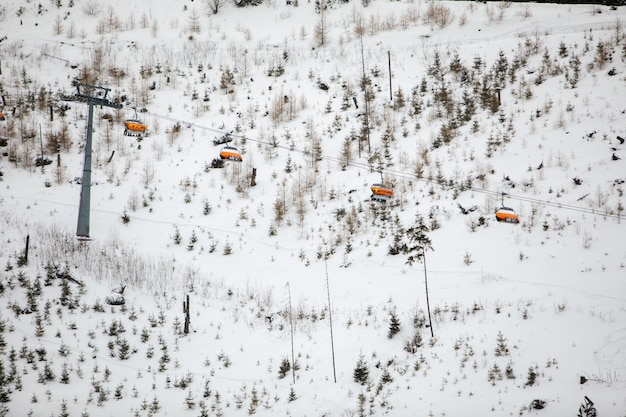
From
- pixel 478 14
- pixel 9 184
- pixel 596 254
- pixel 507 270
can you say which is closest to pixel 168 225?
pixel 9 184

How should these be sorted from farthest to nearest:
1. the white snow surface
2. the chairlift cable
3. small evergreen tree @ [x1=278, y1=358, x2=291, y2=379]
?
the chairlift cable < small evergreen tree @ [x1=278, y1=358, x2=291, y2=379] < the white snow surface

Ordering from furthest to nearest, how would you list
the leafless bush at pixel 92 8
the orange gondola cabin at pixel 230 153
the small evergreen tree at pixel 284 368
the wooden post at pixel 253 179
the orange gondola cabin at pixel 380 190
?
the leafless bush at pixel 92 8, the wooden post at pixel 253 179, the orange gondola cabin at pixel 230 153, the orange gondola cabin at pixel 380 190, the small evergreen tree at pixel 284 368

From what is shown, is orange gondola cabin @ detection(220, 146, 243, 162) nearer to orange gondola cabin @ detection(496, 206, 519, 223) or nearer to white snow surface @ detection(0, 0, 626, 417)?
white snow surface @ detection(0, 0, 626, 417)

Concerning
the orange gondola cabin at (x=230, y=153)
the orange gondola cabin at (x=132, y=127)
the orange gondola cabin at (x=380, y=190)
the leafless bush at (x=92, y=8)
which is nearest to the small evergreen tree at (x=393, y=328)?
the orange gondola cabin at (x=380, y=190)

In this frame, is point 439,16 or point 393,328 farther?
point 439,16

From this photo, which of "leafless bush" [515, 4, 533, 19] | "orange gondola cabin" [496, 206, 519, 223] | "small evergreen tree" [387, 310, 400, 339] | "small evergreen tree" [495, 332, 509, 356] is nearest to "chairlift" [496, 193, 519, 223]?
"orange gondola cabin" [496, 206, 519, 223]

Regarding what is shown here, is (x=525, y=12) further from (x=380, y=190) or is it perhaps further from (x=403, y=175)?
(x=380, y=190)

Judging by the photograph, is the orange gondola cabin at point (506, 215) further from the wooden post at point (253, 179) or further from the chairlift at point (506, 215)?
the wooden post at point (253, 179)

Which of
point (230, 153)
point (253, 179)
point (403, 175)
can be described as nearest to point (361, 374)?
point (230, 153)

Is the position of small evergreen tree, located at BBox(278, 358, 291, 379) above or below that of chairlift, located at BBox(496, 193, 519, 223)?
below

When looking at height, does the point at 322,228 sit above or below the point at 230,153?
below

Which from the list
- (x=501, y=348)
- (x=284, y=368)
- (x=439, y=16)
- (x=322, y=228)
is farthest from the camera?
(x=439, y=16)
